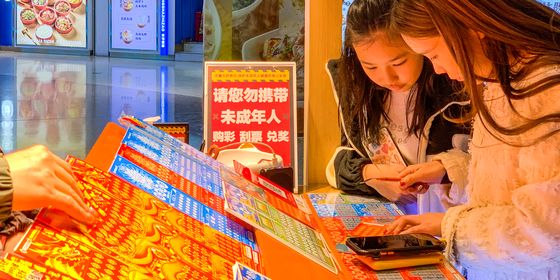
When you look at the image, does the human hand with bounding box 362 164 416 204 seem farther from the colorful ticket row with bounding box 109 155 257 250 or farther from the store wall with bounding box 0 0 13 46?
the store wall with bounding box 0 0 13 46

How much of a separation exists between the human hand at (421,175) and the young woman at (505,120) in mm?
499

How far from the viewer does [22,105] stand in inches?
355

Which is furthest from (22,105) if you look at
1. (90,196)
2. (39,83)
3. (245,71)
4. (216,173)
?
(90,196)

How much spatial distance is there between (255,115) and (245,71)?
0.53ft

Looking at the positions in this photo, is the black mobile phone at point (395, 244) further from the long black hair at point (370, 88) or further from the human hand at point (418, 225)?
the long black hair at point (370, 88)

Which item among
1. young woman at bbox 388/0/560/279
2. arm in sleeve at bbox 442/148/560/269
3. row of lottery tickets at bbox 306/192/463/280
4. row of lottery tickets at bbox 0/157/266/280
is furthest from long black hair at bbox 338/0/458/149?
row of lottery tickets at bbox 0/157/266/280

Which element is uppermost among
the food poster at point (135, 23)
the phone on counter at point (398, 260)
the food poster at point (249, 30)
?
the food poster at point (135, 23)

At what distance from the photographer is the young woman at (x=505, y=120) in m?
1.33

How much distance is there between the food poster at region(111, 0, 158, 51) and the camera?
19656 mm

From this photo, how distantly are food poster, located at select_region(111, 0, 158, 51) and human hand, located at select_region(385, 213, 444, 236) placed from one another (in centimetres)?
1843

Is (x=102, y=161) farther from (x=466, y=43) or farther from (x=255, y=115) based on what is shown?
(x=255, y=115)

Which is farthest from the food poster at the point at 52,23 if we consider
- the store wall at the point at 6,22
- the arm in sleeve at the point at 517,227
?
the arm in sleeve at the point at 517,227

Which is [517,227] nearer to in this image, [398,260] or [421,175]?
[398,260]

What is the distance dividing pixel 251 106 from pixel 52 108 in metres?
7.03
